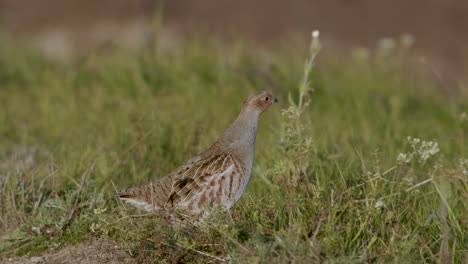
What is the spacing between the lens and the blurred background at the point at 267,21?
14336 millimetres

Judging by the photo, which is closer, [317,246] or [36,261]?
[317,246]

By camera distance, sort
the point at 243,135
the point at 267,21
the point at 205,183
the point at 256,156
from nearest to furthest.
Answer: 1. the point at 205,183
2. the point at 243,135
3. the point at 256,156
4. the point at 267,21

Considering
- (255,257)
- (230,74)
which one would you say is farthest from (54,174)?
(230,74)

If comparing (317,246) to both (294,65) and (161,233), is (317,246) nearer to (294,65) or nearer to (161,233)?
(161,233)

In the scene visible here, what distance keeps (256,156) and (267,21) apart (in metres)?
8.85

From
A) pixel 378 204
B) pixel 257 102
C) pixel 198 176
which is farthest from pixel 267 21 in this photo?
pixel 378 204

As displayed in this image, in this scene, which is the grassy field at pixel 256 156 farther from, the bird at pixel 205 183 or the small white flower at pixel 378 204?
the bird at pixel 205 183

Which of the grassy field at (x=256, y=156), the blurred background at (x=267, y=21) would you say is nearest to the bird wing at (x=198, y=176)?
the grassy field at (x=256, y=156)

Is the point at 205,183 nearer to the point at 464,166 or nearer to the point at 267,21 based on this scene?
the point at 464,166

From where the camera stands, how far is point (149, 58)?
33.7 ft

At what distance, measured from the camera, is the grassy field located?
4707 millimetres

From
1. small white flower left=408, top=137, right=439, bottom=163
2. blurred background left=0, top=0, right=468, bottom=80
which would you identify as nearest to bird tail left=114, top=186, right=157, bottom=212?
small white flower left=408, top=137, right=439, bottom=163

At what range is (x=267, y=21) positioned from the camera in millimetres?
15500

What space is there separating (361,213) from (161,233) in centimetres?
104
